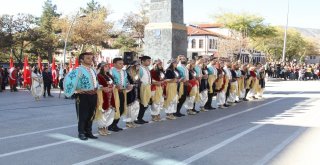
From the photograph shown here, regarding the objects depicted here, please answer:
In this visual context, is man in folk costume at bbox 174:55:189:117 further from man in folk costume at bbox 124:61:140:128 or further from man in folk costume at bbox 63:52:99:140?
man in folk costume at bbox 63:52:99:140

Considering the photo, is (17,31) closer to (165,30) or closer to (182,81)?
(165,30)

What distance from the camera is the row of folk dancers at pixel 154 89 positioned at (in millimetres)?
9203

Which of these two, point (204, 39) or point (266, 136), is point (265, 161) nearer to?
point (266, 136)

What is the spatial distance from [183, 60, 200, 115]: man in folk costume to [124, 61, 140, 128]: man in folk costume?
263 cm

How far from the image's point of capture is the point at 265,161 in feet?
23.4

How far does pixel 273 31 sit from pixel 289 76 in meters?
41.4

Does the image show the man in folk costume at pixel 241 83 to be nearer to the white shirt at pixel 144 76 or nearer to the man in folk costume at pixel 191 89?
the man in folk costume at pixel 191 89

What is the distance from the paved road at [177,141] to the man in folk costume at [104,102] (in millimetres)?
366

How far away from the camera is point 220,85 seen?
15.0 metres

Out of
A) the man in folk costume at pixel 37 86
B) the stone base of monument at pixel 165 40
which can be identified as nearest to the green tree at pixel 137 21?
the stone base of monument at pixel 165 40

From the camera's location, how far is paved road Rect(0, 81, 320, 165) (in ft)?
23.7

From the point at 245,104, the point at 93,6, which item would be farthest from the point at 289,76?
the point at 93,6

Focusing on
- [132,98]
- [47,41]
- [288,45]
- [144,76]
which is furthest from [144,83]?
[288,45]

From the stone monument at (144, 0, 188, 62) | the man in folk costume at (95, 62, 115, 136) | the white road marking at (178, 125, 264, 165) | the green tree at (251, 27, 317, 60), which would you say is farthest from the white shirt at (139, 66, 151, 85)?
the green tree at (251, 27, 317, 60)
